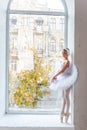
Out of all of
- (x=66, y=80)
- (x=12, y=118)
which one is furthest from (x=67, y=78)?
(x=12, y=118)

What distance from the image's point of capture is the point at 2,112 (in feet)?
8.29

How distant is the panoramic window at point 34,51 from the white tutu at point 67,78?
0.41m

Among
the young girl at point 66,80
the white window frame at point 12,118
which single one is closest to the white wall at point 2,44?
the white window frame at point 12,118

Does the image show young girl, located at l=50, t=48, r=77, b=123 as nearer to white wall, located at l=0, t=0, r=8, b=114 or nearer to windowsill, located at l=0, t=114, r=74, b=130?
windowsill, located at l=0, t=114, r=74, b=130

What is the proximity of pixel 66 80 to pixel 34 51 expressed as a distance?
622mm

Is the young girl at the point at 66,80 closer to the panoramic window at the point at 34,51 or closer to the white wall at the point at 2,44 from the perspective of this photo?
the panoramic window at the point at 34,51

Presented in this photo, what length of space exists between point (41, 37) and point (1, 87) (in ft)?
2.26

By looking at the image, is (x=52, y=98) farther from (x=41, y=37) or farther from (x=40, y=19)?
(x=40, y=19)

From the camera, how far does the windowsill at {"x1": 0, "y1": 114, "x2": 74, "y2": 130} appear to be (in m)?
2.19

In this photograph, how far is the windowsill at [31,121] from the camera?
2.19m

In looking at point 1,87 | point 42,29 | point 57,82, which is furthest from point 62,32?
point 1,87

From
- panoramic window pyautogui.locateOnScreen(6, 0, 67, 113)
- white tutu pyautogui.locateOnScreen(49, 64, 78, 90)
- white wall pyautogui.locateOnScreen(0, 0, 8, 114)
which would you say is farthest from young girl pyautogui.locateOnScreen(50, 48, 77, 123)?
white wall pyautogui.locateOnScreen(0, 0, 8, 114)

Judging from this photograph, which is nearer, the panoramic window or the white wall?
the white wall

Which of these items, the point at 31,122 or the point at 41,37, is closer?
the point at 31,122
